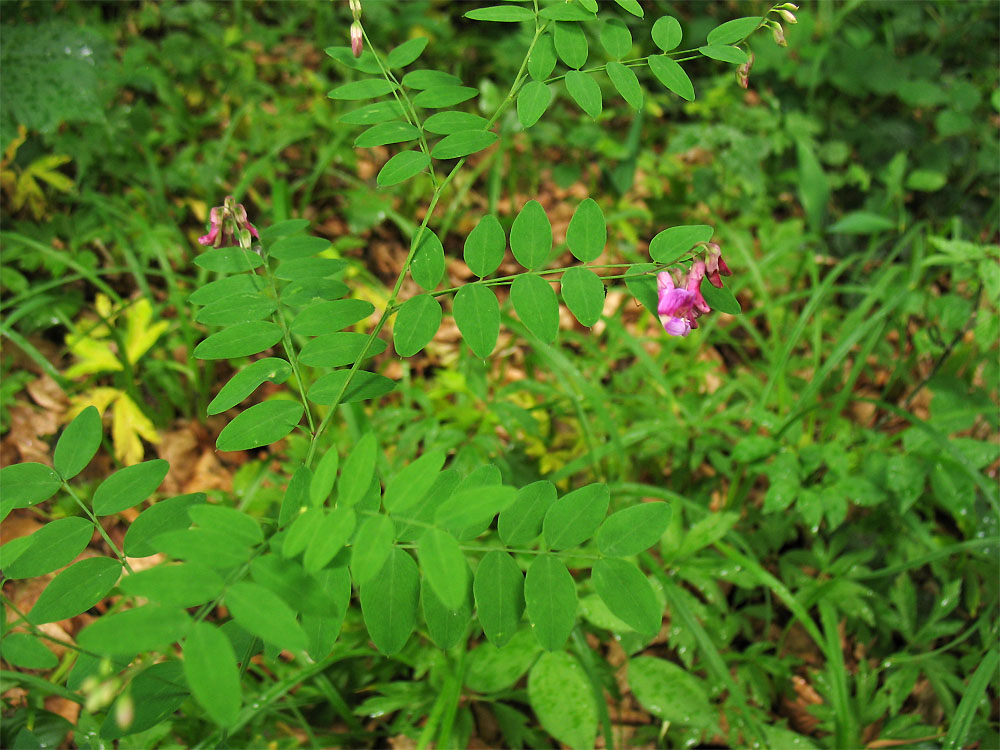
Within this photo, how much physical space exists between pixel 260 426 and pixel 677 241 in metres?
0.75

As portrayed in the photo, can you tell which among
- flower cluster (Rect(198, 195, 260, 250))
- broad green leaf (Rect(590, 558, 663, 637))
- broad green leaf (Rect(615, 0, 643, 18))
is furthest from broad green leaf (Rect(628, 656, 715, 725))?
broad green leaf (Rect(615, 0, 643, 18))

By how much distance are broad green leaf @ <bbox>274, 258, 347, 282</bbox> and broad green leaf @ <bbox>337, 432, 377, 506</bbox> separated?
0.47 m

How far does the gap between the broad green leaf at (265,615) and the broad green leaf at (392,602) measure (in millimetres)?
188

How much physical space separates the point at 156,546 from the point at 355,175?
2725 mm

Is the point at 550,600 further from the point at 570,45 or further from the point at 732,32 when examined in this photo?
the point at 732,32

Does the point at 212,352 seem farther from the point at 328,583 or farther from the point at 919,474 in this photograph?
the point at 919,474

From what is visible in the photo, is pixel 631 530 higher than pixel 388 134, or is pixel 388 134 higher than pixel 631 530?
pixel 388 134

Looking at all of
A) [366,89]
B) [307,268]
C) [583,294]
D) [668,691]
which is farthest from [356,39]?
[668,691]

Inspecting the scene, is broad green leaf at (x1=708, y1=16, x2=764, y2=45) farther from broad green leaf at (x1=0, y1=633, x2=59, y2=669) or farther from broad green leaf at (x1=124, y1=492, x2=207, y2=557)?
broad green leaf at (x1=0, y1=633, x2=59, y2=669)

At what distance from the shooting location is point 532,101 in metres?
1.12

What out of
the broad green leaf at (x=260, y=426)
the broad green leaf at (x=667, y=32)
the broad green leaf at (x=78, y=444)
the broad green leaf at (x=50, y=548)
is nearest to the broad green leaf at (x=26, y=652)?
the broad green leaf at (x=50, y=548)

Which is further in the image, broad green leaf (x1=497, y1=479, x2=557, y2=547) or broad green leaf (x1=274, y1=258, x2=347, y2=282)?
broad green leaf (x1=274, y1=258, x2=347, y2=282)

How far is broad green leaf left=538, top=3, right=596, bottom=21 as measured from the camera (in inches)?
43.4

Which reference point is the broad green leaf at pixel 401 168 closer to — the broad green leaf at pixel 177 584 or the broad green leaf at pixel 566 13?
the broad green leaf at pixel 566 13
